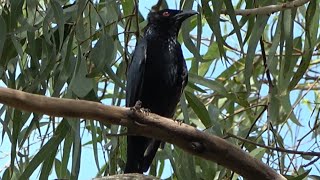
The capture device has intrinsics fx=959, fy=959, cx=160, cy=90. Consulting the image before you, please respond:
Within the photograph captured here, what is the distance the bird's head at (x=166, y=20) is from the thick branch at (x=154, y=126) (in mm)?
1299

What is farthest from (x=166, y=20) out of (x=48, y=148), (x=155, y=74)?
(x=48, y=148)

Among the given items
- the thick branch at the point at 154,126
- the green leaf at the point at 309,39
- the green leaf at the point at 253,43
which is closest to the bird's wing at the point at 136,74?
the green leaf at the point at 253,43

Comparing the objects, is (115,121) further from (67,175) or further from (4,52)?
(67,175)

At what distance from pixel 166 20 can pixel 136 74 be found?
16.1 inches

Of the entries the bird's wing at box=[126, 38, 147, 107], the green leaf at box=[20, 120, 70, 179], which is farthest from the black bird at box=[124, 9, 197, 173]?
the green leaf at box=[20, 120, 70, 179]

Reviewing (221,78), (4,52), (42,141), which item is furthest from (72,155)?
(221,78)

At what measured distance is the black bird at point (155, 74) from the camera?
3.47 m

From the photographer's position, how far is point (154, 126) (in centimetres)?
255

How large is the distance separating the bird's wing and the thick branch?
2.98ft

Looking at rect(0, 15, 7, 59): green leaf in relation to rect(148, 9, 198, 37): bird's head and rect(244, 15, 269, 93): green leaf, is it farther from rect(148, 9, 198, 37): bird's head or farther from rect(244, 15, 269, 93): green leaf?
rect(148, 9, 198, 37): bird's head

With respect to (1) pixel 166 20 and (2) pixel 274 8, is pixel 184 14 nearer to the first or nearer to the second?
(1) pixel 166 20

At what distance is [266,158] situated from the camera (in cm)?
365

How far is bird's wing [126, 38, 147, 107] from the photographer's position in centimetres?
351

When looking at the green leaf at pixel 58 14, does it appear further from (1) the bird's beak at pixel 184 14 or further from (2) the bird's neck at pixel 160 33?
(2) the bird's neck at pixel 160 33
